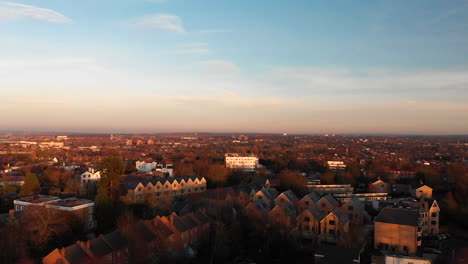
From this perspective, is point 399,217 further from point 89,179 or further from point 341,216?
point 89,179

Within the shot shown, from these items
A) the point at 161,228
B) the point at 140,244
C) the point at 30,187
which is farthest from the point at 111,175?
the point at 140,244

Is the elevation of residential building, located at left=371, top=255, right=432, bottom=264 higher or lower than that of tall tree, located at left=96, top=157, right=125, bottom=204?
lower

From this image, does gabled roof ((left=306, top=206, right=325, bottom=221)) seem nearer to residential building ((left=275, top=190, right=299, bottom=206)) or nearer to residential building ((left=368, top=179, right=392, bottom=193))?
residential building ((left=275, top=190, right=299, bottom=206))

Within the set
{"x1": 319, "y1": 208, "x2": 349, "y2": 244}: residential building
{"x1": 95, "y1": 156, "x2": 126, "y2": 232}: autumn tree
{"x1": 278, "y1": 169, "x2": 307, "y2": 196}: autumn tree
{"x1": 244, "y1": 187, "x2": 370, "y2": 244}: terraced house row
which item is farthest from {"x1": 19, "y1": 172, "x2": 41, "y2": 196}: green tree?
{"x1": 319, "y1": 208, "x2": 349, "y2": 244}: residential building

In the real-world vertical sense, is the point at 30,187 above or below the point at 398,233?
above

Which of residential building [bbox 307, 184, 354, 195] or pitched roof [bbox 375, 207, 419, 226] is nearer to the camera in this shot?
pitched roof [bbox 375, 207, 419, 226]

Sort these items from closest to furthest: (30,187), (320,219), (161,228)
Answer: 1. (161,228)
2. (320,219)
3. (30,187)

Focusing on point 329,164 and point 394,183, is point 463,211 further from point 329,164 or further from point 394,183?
point 329,164
